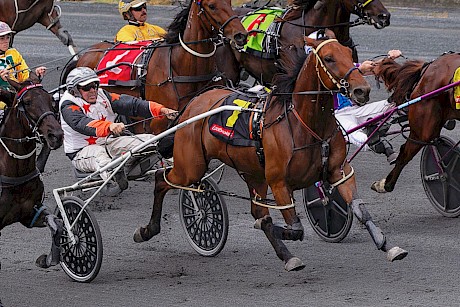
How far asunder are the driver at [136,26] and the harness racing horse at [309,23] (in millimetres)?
753

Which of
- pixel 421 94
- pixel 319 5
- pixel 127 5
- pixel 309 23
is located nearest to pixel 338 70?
pixel 421 94

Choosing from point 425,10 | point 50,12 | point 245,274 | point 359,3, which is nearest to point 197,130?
point 245,274

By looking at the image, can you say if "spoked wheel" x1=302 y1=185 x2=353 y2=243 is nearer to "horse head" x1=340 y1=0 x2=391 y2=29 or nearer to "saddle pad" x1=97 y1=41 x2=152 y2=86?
"horse head" x1=340 y1=0 x2=391 y2=29

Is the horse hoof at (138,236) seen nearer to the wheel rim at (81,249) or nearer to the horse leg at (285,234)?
the wheel rim at (81,249)

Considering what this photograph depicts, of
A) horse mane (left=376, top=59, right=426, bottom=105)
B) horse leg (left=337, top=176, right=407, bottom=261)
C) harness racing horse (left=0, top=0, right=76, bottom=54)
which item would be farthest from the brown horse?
harness racing horse (left=0, top=0, right=76, bottom=54)

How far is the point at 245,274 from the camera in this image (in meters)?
8.22

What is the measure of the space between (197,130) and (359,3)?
9.23 ft

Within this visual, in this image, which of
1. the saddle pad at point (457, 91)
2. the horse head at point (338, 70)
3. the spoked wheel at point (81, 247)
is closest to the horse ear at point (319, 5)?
the saddle pad at point (457, 91)

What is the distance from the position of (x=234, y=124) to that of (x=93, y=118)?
4.16 feet

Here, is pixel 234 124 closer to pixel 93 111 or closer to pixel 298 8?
pixel 93 111

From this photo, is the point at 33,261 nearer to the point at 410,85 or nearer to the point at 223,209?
the point at 223,209

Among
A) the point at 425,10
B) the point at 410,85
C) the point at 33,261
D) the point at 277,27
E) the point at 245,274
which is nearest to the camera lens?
the point at 245,274

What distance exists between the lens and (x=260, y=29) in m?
11.4

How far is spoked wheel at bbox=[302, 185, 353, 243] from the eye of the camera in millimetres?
8781
